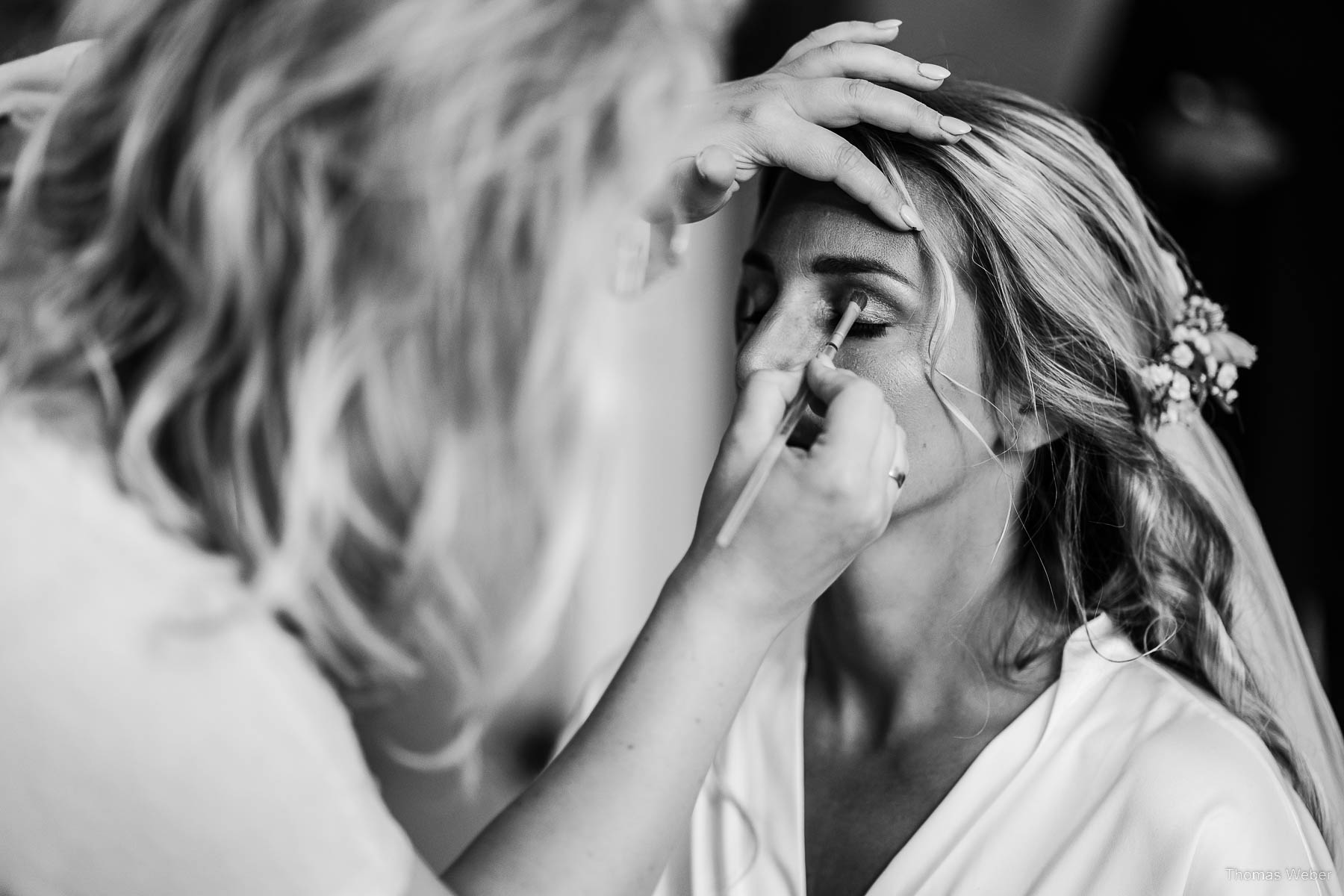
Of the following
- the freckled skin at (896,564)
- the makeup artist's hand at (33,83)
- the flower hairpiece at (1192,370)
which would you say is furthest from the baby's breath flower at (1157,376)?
the makeup artist's hand at (33,83)

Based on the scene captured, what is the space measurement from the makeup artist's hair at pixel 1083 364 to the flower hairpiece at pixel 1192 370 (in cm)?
2

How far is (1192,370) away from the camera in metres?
0.98

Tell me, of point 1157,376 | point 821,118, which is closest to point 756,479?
point 821,118

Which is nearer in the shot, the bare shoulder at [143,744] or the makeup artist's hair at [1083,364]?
the bare shoulder at [143,744]

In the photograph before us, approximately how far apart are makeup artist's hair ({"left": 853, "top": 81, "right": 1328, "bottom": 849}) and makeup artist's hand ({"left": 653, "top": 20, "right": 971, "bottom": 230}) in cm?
7

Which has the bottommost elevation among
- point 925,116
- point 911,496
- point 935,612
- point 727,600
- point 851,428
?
point 935,612

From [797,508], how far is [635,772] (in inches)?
7.2

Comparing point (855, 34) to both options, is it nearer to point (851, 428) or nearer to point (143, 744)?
point (851, 428)

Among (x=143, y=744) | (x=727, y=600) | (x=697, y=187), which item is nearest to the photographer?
(x=143, y=744)

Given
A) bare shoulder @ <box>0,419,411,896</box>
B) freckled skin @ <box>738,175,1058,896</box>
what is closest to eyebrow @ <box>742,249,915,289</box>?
freckled skin @ <box>738,175,1058,896</box>

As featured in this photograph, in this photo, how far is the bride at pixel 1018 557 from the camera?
0.91m

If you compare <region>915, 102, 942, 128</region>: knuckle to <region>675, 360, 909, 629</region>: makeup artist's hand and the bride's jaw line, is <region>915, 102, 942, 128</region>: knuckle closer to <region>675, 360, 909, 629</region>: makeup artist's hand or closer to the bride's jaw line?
the bride's jaw line

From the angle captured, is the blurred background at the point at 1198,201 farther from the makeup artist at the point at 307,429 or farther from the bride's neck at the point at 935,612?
the makeup artist at the point at 307,429

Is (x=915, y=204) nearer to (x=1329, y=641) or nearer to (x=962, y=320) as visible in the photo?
(x=962, y=320)
